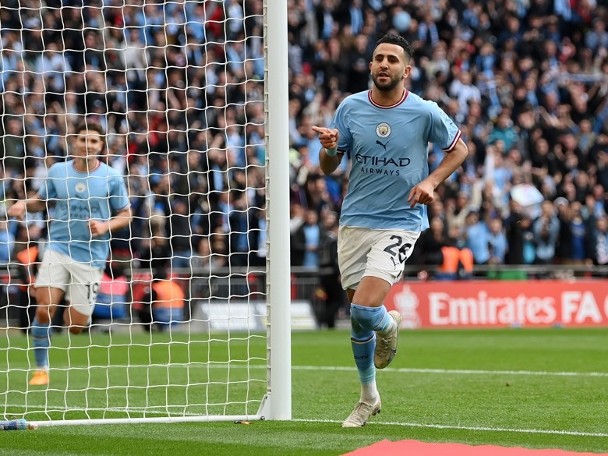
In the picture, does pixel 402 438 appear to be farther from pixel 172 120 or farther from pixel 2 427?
pixel 172 120

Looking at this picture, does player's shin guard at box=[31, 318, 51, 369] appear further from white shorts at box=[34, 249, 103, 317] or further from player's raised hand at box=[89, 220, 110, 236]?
player's raised hand at box=[89, 220, 110, 236]

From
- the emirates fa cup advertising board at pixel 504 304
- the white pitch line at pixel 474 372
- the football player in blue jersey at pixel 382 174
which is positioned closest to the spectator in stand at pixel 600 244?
the emirates fa cup advertising board at pixel 504 304

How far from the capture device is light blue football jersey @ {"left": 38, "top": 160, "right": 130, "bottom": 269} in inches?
481

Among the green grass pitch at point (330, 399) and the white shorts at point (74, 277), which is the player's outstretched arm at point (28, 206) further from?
the green grass pitch at point (330, 399)

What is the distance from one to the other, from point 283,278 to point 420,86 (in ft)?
63.1

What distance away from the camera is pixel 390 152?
28.0ft

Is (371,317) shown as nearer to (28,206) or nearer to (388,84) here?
(388,84)

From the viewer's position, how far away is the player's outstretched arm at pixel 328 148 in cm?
822

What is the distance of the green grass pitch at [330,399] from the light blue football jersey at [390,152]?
4.38ft

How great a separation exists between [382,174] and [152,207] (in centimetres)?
1186

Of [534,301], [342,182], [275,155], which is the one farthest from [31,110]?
[275,155]

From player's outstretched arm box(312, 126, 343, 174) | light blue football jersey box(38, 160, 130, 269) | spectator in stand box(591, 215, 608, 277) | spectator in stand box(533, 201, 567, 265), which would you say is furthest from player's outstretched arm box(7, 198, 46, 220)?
spectator in stand box(591, 215, 608, 277)

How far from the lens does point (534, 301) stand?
2267 cm

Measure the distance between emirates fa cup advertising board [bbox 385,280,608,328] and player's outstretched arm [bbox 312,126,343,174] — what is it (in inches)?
548
